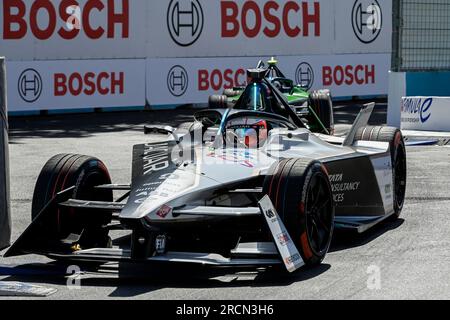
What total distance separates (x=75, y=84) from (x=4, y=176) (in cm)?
1383

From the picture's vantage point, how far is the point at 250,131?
915cm

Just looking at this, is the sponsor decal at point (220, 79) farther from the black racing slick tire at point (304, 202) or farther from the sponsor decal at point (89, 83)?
the black racing slick tire at point (304, 202)

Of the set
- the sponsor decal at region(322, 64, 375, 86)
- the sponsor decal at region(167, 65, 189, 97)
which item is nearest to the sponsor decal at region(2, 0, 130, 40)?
the sponsor decal at region(167, 65, 189, 97)

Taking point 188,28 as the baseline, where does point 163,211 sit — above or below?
below

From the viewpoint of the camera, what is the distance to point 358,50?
89.3ft

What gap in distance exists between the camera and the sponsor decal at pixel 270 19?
2530 cm

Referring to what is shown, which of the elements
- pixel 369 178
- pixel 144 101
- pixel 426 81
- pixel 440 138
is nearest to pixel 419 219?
pixel 369 178

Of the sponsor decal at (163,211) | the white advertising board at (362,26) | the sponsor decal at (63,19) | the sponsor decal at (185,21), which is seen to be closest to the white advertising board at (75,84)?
the sponsor decal at (63,19)

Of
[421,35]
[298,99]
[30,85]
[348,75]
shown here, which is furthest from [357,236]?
[348,75]

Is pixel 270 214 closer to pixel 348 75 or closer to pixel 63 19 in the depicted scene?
pixel 63 19

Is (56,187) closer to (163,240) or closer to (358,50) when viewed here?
(163,240)

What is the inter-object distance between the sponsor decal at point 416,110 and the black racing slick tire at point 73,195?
10995 millimetres

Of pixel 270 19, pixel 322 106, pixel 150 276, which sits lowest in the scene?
pixel 150 276

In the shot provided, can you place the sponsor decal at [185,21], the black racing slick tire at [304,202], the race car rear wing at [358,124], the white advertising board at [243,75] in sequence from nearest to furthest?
the black racing slick tire at [304,202] < the race car rear wing at [358,124] < the white advertising board at [243,75] < the sponsor decal at [185,21]
